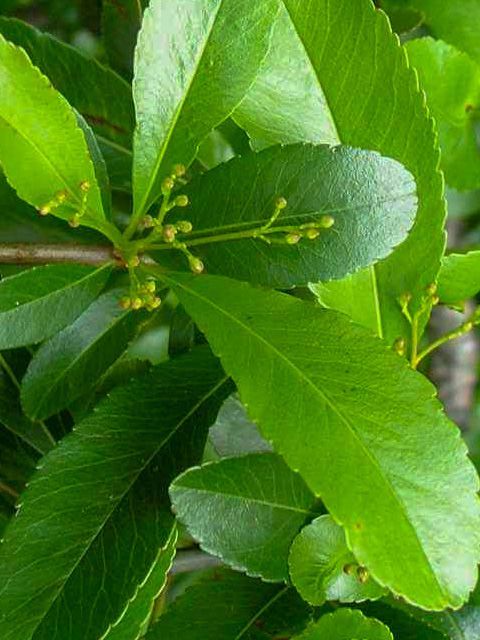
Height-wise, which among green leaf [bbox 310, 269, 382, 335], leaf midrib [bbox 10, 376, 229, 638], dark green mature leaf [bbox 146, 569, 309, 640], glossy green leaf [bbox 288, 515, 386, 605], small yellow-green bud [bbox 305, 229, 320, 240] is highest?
small yellow-green bud [bbox 305, 229, 320, 240]

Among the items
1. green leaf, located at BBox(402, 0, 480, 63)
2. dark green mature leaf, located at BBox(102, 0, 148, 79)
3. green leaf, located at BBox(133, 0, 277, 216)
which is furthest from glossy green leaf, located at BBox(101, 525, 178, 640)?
green leaf, located at BBox(402, 0, 480, 63)

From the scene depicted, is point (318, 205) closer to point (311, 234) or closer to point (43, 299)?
point (311, 234)

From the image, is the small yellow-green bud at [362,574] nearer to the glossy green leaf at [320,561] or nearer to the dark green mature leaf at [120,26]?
the glossy green leaf at [320,561]

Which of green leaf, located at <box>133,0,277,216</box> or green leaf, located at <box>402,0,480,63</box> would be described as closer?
green leaf, located at <box>133,0,277,216</box>

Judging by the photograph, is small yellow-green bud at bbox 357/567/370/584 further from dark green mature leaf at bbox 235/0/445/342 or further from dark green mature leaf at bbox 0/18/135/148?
dark green mature leaf at bbox 0/18/135/148

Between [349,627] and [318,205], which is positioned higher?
Result: [318,205]

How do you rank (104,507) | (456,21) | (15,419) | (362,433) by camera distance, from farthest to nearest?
(456,21)
(15,419)
(104,507)
(362,433)

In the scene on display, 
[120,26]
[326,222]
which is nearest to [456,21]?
[120,26]

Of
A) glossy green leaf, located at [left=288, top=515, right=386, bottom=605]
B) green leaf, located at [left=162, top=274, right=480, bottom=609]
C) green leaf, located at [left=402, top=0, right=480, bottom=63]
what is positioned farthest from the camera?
green leaf, located at [left=402, top=0, right=480, bottom=63]
